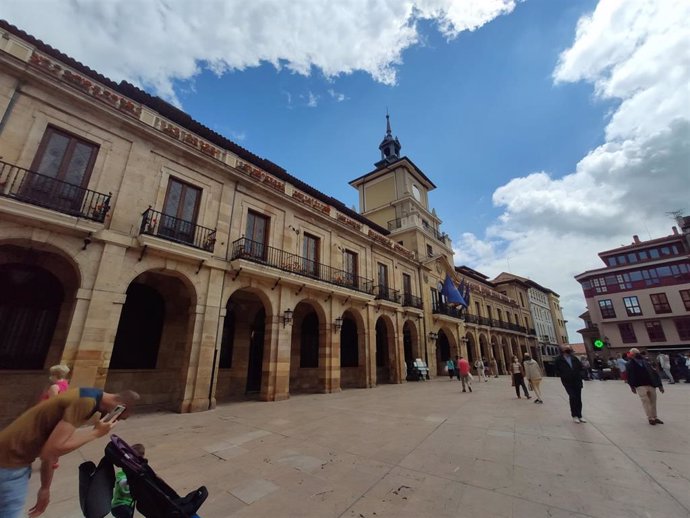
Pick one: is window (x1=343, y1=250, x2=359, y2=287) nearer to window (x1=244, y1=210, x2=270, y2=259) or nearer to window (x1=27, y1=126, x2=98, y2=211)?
window (x1=244, y1=210, x2=270, y2=259)

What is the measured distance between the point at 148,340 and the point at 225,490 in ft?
27.7

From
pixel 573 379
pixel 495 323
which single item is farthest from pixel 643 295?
pixel 573 379

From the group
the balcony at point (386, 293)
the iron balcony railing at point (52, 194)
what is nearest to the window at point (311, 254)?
the balcony at point (386, 293)

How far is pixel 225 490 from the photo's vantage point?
3537 millimetres

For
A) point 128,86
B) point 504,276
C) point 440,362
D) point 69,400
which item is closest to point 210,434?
point 69,400

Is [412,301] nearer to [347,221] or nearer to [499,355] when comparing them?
[347,221]

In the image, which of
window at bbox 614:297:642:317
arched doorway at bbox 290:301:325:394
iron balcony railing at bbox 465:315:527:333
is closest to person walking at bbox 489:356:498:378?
iron balcony railing at bbox 465:315:527:333

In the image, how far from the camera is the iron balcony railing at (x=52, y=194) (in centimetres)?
686

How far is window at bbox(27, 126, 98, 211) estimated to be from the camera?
24.3 ft

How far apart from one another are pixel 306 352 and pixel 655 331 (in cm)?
3860

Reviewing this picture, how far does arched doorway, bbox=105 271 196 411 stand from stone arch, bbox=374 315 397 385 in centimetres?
1012

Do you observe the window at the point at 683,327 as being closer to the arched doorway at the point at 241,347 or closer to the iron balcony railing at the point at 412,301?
the iron balcony railing at the point at 412,301

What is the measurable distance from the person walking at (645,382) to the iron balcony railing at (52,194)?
13.4 m

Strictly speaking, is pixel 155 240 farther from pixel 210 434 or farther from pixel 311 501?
pixel 311 501
